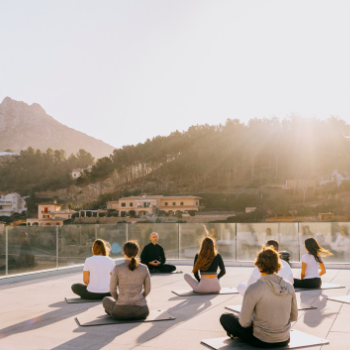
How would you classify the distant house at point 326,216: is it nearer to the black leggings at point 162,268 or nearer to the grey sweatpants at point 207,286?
the black leggings at point 162,268

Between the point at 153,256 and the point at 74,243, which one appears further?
the point at 74,243

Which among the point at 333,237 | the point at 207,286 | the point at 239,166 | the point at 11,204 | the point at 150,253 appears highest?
the point at 239,166

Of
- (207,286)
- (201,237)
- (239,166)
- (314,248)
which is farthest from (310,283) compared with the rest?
(239,166)

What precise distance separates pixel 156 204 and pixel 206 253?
5713 centimetres

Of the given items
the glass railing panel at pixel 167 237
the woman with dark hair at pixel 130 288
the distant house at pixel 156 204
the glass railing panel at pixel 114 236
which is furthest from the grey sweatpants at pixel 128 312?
the distant house at pixel 156 204

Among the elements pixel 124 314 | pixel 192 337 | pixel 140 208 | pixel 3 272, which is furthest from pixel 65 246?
pixel 140 208

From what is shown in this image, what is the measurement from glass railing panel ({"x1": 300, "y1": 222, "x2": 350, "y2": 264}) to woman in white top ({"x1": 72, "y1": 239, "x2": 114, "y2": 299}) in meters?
7.25

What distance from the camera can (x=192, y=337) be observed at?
4.29 metres

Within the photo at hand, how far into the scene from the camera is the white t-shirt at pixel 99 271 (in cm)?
593

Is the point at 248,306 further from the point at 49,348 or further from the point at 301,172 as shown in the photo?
the point at 301,172

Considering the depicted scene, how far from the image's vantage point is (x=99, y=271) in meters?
6.02

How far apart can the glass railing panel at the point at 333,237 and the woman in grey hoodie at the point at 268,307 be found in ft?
28.5

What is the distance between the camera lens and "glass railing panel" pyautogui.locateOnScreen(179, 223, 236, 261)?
1290 centimetres

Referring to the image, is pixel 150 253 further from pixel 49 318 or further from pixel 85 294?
pixel 49 318
